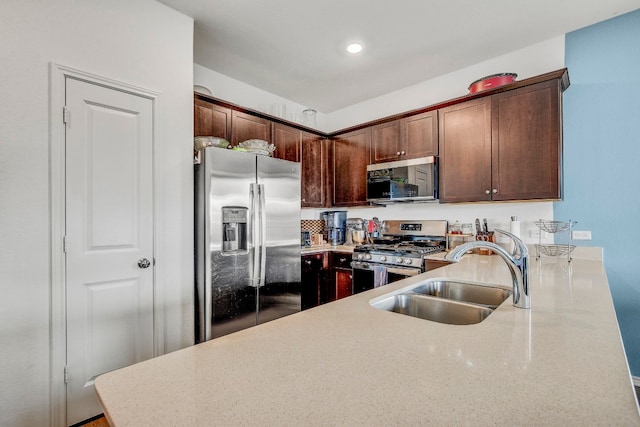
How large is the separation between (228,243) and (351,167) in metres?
1.99

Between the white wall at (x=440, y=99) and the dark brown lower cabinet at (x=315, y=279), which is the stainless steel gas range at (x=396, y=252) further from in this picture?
the dark brown lower cabinet at (x=315, y=279)

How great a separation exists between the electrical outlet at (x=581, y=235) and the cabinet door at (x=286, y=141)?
8.97ft

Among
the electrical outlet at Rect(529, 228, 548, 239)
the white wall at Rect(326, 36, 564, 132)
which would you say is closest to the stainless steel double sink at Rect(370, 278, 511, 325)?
the electrical outlet at Rect(529, 228, 548, 239)

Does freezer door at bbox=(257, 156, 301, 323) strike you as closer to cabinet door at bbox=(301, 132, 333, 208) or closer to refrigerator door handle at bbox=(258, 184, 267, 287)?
refrigerator door handle at bbox=(258, 184, 267, 287)

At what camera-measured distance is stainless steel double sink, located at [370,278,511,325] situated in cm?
126

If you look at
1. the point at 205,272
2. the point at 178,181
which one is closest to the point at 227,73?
the point at 178,181

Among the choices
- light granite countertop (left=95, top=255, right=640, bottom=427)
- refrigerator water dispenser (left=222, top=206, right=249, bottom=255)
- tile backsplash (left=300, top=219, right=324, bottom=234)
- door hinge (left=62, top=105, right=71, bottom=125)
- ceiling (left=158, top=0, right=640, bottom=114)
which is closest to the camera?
light granite countertop (left=95, top=255, right=640, bottom=427)

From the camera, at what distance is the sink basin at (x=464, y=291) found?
4.75 feet

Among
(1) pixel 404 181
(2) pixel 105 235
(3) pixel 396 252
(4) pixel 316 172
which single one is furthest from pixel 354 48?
(2) pixel 105 235

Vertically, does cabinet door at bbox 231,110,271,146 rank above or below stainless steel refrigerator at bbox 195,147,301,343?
above

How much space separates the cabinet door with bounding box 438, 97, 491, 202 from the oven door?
82 cm

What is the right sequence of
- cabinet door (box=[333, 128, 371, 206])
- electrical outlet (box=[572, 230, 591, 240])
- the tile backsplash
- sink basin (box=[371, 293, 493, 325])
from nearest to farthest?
sink basin (box=[371, 293, 493, 325]), electrical outlet (box=[572, 230, 591, 240]), cabinet door (box=[333, 128, 371, 206]), the tile backsplash

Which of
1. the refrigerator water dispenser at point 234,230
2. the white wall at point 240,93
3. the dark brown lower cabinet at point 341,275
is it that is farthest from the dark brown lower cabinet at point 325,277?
the white wall at point 240,93

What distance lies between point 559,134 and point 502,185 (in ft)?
1.76
